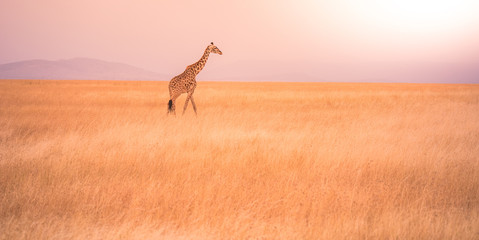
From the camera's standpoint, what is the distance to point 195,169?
17.0 ft

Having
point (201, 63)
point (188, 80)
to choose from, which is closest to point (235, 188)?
point (188, 80)

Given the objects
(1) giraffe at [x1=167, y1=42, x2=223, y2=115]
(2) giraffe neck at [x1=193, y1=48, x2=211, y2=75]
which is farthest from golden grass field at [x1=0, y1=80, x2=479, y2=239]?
(2) giraffe neck at [x1=193, y1=48, x2=211, y2=75]

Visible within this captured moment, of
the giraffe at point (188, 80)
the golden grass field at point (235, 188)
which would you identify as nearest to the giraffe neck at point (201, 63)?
the giraffe at point (188, 80)

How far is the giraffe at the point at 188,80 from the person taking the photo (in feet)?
39.5

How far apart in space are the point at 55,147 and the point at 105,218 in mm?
3495

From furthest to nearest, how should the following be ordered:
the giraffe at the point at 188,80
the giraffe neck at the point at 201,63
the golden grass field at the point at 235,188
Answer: the giraffe neck at the point at 201,63, the giraffe at the point at 188,80, the golden grass field at the point at 235,188

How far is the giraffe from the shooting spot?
12031mm

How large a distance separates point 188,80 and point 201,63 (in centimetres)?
93

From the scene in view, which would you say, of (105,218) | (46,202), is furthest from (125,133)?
(105,218)

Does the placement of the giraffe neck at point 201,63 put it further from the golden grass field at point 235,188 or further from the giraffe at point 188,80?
the golden grass field at point 235,188

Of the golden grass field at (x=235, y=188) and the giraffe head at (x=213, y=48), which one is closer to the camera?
the golden grass field at (x=235, y=188)

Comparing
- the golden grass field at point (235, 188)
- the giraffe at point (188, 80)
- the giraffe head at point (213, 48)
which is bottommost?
the golden grass field at point (235, 188)

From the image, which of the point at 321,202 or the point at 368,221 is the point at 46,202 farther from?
the point at 368,221

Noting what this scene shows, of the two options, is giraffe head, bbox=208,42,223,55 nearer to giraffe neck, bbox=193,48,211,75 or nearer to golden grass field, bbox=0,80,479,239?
giraffe neck, bbox=193,48,211,75
